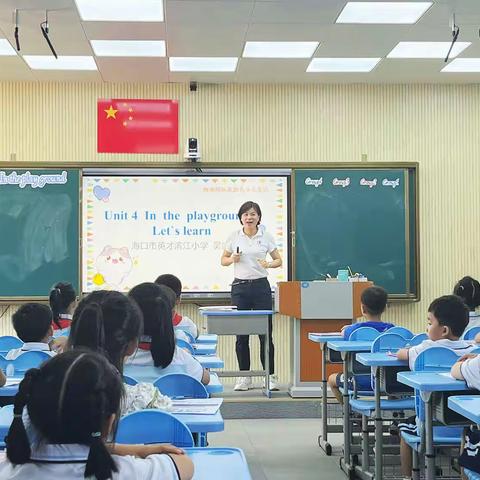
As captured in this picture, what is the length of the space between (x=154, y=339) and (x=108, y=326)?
2.11 feet

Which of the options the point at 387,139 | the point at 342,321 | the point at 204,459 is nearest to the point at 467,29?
the point at 387,139

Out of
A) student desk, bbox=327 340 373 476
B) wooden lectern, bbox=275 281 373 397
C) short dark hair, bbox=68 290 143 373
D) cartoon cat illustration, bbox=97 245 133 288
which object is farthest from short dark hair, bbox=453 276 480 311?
cartoon cat illustration, bbox=97 245 133 288

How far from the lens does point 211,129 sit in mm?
8406

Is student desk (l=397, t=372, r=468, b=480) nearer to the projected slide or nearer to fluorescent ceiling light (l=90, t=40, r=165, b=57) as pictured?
fluorescent ceiling light (l=90, t=40, r=165, b=57)

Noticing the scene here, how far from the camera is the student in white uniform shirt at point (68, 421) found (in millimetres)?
1436

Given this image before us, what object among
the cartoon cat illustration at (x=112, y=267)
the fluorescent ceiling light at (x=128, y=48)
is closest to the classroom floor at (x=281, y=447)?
the cartoon cat illustration at (x=112, y=267)

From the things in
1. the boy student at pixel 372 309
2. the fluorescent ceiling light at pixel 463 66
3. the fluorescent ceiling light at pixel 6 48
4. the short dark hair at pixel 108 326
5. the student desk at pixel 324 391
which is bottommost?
the student desk at pixel 324 391

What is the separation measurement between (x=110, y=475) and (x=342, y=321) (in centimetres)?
547

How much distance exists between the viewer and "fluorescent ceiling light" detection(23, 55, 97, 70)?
7.47 metres

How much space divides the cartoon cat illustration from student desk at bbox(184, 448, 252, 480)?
6218 millimetres

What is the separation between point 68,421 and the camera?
143 centimetres

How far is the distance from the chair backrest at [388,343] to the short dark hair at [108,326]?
Answer: 1979 millimetres

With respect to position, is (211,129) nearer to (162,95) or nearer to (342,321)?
(162,95)

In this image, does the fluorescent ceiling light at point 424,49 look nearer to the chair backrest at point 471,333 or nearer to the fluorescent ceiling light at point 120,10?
the fluorescent ceiling light at point 120,10
